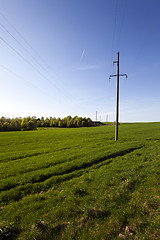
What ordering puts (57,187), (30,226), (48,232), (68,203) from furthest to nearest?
(57,187) < (68,203) < (30,226) < (48,232)

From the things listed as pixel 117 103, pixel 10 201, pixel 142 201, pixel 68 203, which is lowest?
pixel 10 201

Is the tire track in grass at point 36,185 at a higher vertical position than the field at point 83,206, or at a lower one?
lower

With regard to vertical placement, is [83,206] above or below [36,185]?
above

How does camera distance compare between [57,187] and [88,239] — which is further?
[57,187]

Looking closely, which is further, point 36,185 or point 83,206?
point 36,185

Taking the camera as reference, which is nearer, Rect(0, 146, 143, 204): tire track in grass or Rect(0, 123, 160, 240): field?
Rect(0, 123, 160, 240): field

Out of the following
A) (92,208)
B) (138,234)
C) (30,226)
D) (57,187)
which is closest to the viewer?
(138,234)

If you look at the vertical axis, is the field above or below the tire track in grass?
above

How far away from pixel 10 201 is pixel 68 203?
3.56 metres

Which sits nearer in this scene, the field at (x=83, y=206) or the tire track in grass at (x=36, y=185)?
the field at (x=83, y=206)

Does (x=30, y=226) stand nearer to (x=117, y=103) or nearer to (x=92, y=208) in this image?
(x=92, y=208)

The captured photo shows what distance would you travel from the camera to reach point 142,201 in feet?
17.3

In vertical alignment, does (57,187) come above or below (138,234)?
below

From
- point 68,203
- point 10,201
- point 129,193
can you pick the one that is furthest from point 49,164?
point 129,193
